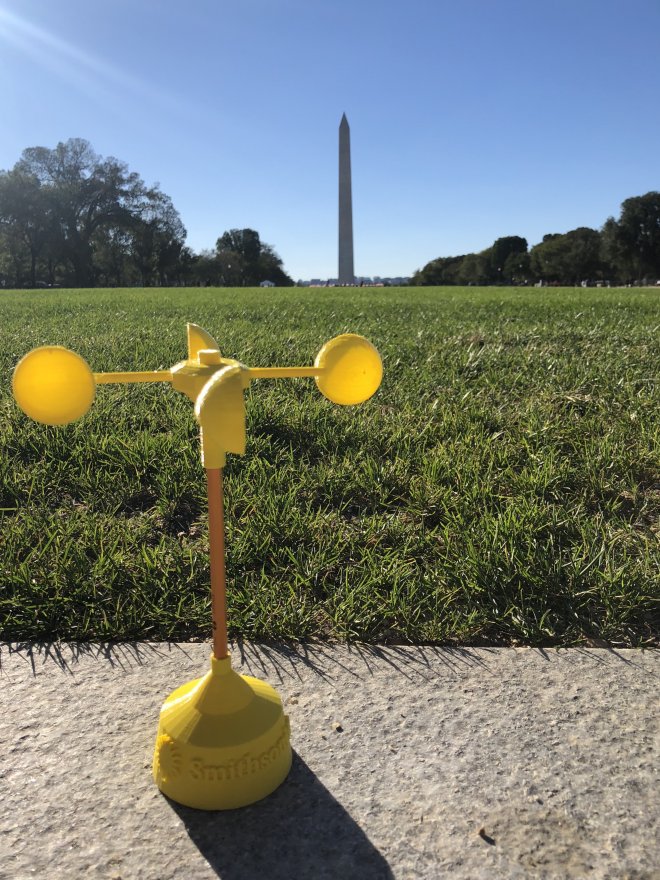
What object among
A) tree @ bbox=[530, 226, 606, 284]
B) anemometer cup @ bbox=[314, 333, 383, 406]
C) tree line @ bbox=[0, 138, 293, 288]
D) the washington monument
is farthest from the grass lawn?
tree @ bbox=[530, 226, 606, 284]

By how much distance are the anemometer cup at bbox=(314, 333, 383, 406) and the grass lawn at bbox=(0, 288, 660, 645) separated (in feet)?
3.49

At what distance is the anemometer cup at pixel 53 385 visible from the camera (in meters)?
1.33

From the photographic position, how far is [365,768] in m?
1.65

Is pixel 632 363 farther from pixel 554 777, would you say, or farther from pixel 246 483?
pixel 554 777

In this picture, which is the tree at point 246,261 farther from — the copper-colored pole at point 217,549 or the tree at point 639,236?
the copper-colored pole at point 217,549

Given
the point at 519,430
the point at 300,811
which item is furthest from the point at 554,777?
the point at 519,430

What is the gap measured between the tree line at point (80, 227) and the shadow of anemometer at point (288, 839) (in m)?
56.7

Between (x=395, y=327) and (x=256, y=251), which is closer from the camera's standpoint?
(x=395, y=327)

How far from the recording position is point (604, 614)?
2.34m

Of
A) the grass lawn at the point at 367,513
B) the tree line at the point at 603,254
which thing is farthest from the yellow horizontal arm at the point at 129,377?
the tree line at the point at 603,254

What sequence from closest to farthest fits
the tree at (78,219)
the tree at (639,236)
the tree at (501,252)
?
the tree at (78,219) → the tree at (639,236) → the tree at (501,252)

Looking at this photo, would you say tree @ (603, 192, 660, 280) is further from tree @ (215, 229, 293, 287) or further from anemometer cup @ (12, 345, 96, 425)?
anemometer cup @ (12, 345, 96, 425)

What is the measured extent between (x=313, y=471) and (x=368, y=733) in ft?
5.23

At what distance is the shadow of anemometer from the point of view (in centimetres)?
138
